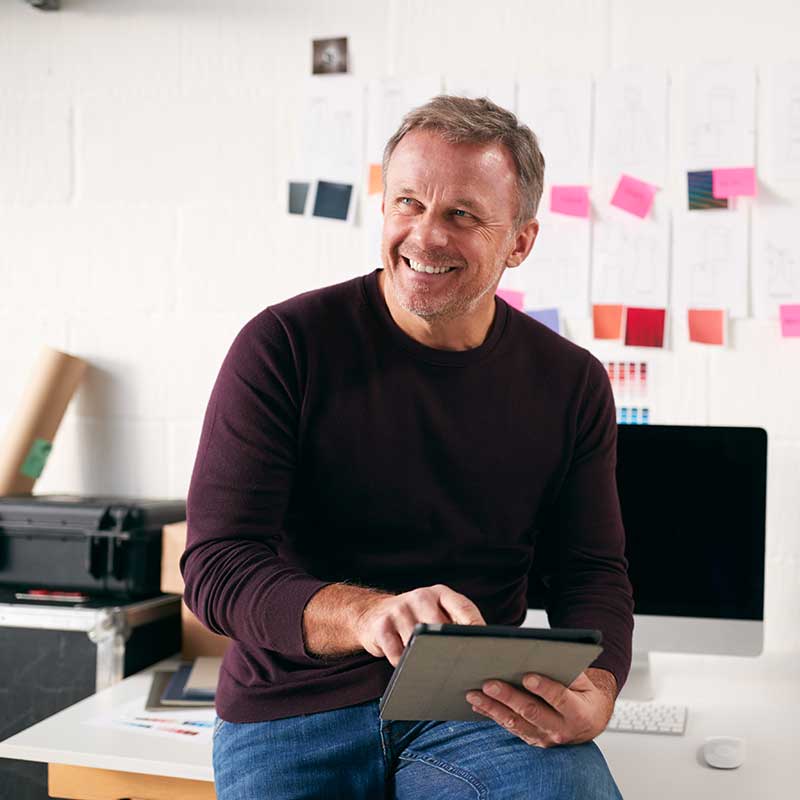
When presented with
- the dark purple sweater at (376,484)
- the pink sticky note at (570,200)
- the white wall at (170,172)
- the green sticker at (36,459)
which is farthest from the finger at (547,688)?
the green sticker at (36,459)

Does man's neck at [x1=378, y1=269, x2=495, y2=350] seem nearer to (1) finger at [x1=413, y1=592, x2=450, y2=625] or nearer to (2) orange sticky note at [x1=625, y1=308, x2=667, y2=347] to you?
(1) finger at [x1=413, y1=592, x2=450, y2=625]

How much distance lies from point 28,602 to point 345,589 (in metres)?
1.14

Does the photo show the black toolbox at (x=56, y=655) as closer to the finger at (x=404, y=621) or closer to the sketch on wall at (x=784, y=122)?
the finger at (x=404, y=621)

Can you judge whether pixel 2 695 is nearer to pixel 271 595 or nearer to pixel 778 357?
pixel 271 595

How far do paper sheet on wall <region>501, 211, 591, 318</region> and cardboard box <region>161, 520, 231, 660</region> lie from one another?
877 mm

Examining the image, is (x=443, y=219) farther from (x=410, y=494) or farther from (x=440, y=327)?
(x=410, y=494)

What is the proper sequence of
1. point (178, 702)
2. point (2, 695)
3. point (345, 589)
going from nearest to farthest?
point (345, 589)
point (178, 702)
point (2, 695)

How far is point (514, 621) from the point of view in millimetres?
1532

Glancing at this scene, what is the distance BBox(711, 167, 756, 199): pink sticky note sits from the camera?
6.85 ft

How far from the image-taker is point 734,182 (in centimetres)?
210

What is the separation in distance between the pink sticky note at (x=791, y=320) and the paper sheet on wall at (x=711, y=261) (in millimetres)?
77

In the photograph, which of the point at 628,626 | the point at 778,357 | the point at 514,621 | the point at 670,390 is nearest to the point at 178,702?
the point at 514,621

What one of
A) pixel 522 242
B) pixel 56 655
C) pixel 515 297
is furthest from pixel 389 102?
pixel 56 655

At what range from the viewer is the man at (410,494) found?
1.26 metres
